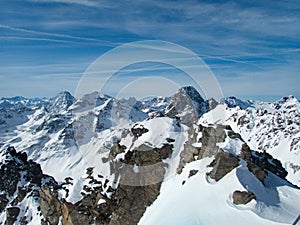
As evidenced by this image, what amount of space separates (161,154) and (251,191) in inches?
735

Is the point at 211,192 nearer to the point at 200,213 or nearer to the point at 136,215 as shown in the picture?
the point at 200,213

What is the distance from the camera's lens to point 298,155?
186 meters

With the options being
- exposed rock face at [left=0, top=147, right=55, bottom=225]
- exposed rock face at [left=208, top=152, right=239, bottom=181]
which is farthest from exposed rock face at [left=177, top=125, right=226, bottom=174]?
exposed rock face at [left=0, top=147, right=55, bottom=225]

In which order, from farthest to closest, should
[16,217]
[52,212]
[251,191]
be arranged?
1. [16,217]
2. [52,212]
3. [251,191]

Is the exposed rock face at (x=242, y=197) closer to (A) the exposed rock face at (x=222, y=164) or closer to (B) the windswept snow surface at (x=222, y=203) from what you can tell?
(B) the windswept snow surface at (x=222, y=203)

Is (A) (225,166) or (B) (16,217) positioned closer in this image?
Result: (A) (225,166)

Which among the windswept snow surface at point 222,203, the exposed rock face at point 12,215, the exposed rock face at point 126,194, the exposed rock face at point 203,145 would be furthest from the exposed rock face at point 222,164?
the exposed rock face at point 12,215

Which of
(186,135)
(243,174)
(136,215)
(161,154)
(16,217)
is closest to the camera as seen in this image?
(243,174)

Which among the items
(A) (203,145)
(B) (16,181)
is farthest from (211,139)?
(B) (16,181)

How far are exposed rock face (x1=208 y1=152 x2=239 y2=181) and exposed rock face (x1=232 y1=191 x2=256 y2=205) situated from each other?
4.61 meters

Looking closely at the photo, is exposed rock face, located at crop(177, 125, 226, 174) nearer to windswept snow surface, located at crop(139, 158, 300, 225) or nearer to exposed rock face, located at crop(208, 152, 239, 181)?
windswept snow surface, located at crop(139, 158, 300, 225)

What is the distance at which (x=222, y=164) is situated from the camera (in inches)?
1599

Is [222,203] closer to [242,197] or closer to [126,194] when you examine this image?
[242,197]

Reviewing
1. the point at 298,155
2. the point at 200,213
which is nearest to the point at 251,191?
the point at 200,213
